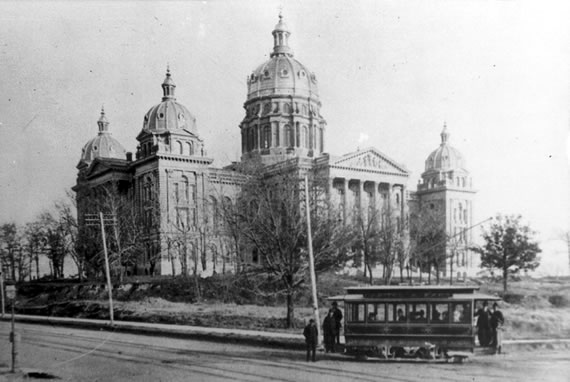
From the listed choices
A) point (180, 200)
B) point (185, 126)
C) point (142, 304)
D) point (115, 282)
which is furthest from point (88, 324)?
point (185, 126)

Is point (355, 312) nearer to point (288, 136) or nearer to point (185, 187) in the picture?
point (185, 187)

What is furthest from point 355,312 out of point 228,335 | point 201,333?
point 201,333

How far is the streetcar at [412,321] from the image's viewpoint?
15398mm

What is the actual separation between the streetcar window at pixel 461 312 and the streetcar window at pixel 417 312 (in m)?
0.71

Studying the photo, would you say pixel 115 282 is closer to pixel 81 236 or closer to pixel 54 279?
pixel 81 236

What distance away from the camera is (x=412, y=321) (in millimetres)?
15805

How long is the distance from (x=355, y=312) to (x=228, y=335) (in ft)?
19.0

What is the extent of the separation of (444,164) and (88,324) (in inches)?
1468

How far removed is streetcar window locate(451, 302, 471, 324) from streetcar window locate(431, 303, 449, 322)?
152 mm

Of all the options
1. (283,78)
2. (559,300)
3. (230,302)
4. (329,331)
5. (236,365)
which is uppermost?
(283,78)

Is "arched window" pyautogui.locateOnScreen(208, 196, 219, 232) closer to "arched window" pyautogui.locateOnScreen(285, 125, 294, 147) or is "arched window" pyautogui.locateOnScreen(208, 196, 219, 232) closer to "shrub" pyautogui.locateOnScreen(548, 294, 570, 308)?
"shrub" pyautogui.locateOnScreen(548, 294, 570, 308)

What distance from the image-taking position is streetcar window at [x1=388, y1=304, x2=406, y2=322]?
1592cm

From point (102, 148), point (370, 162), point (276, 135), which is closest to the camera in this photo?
point (370, 162)

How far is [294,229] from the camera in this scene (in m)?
24.8
